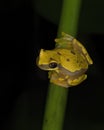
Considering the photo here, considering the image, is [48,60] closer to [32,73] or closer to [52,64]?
[52,64]

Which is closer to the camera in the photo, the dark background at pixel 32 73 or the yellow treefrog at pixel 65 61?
the yellow treefrog at pixel 65 61

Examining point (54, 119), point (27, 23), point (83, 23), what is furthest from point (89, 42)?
point (54, 119)

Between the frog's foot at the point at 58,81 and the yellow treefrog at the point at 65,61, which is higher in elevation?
the yellow treefrog at the point at 65,61

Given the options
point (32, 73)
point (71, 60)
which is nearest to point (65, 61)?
point (71, 60)

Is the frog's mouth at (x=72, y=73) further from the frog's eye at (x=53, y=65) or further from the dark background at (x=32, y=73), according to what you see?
the dark background at (x=32, y=73)

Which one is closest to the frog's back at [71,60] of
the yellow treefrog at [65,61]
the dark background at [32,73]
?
the yellow treefrog at [65,61]

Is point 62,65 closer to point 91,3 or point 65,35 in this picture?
point 65,35
